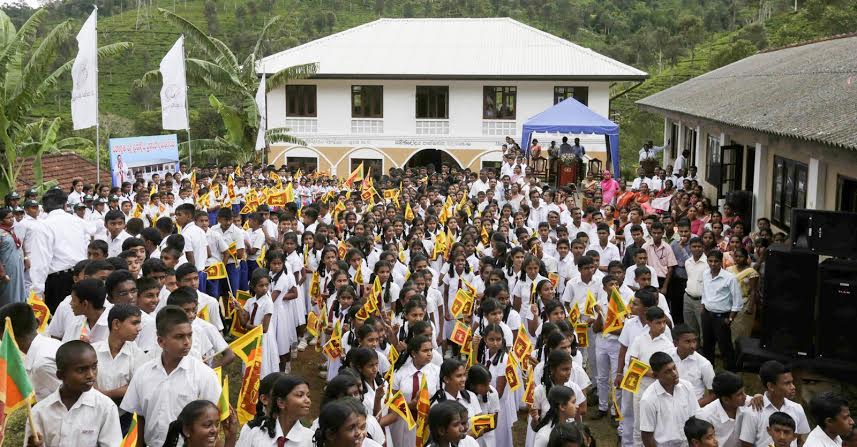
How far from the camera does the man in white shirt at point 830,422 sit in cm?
528

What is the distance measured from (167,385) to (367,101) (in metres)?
26.2

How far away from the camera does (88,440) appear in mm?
4676

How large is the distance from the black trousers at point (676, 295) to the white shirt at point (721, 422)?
4916mm

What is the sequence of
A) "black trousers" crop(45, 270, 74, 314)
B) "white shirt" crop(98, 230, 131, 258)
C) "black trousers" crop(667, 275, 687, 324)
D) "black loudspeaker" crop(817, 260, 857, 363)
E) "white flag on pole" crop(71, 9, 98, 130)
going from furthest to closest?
"white flag on pole" crop(71, 9, 98, 130) → "black trousers" crop(667, 275, 687, 324) → "black trousers" crop(45, 270, 74, 314) → "white shirt" crop(98, 230, 131, 258) → "black loudspeaker" crop(817, 260, 857, 363)

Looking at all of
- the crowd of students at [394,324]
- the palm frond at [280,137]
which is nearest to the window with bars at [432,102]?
the palm frond at [280,137]

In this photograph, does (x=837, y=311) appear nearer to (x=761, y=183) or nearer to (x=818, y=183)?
(x=818, y=183)

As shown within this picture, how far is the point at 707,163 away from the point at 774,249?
1227cm

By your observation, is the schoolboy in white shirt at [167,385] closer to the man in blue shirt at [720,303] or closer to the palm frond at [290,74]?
the man in blue shirt at [720,303]

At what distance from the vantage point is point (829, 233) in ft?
26.1

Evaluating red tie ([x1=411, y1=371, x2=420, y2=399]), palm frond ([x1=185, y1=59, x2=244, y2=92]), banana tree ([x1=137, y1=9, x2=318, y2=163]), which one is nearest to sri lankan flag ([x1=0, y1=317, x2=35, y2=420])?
red tie ([x1=411, y1=371, x2=420, y2=399])

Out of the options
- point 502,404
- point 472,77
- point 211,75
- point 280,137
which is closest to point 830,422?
point 502,404

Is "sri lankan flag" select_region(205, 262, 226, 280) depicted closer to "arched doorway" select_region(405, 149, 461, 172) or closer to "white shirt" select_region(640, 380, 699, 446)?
"white shirt" select_region(640, 380, 699, 446)

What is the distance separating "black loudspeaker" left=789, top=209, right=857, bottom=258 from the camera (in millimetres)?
7855

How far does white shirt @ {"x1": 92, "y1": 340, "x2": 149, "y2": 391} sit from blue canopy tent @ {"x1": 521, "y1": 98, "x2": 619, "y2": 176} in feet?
57.4
